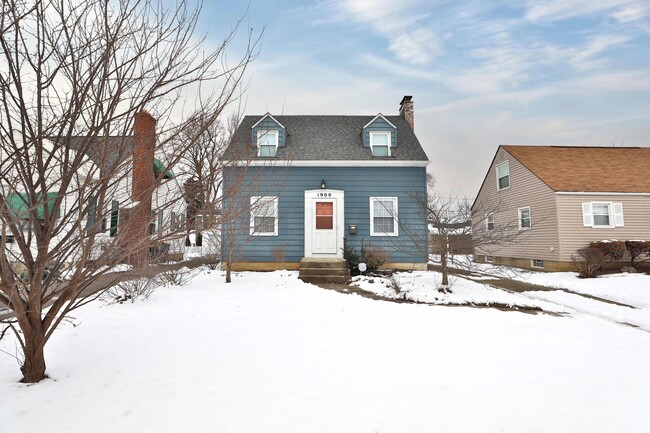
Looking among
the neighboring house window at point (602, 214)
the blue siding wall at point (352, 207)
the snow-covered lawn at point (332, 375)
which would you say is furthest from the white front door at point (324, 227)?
the neighboring house window at point (602, 214)

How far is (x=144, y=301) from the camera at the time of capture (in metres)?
6.45

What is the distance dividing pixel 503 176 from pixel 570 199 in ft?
14.2

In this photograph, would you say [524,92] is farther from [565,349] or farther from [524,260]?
[565,349]

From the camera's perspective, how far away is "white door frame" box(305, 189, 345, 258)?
12094 millimetres

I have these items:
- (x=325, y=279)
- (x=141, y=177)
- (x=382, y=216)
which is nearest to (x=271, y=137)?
(x=382, y=216)

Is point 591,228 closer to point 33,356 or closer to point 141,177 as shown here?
point 141,177

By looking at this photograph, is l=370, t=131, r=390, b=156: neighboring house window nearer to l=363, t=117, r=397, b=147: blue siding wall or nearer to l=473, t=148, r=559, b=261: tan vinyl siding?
l=363, t=117, r=397, b=147: blue siding wall

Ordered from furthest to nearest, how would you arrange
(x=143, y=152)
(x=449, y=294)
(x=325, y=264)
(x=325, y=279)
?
(x=325, y=264), (x=325, y=279), (x=449, y=294), (x=143, y=152)

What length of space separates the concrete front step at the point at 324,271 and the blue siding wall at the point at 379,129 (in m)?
5.76

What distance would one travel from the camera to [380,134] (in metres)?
13.1

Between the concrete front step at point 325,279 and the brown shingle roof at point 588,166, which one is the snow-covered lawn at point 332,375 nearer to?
the concrete front step at point 325,279

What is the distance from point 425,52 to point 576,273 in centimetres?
1135

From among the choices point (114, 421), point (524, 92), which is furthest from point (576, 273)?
point (114, 421)

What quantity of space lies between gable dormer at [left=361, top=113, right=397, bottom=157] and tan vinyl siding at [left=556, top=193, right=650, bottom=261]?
842 centimetres
